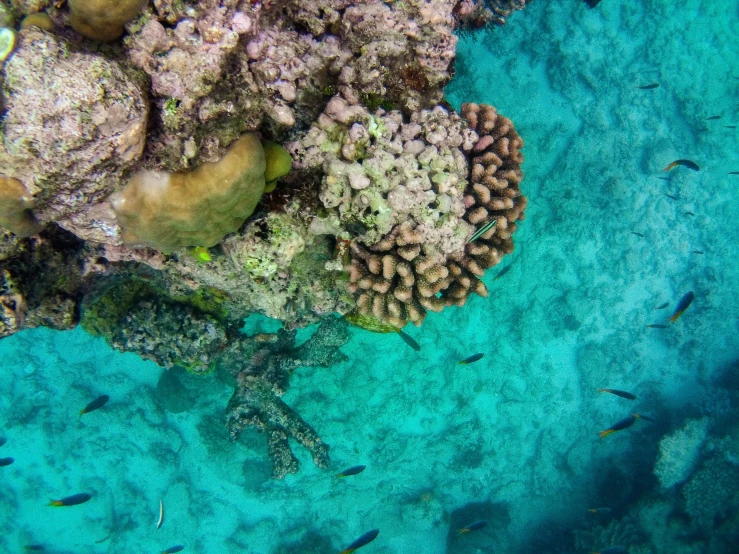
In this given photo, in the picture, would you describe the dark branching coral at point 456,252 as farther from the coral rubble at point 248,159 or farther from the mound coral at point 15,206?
the mound coral at point 15,206

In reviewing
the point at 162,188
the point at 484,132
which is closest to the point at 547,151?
the point at 484,132

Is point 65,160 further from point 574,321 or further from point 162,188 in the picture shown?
point 574,321

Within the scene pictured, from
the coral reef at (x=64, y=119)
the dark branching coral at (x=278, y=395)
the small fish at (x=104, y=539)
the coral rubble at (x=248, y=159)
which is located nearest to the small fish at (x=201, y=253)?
the coral rubble at (x=248, y=159)

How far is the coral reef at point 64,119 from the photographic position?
2.21 m

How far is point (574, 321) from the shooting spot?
11609 mm

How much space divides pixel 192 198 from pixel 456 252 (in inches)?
101

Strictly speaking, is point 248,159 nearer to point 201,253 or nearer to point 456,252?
point 201,253

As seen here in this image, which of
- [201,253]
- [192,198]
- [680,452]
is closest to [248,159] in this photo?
[192,198]

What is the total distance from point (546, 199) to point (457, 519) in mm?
9476

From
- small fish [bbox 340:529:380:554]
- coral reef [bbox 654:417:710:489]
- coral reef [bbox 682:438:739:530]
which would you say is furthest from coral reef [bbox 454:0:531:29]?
coral reef [bbox 682:438:739:530]

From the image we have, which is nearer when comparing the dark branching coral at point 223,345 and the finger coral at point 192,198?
the finger coral at point 192,198

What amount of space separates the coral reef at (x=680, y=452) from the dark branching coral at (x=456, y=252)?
1037 centimetres

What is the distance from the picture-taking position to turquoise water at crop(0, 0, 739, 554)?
421 inches

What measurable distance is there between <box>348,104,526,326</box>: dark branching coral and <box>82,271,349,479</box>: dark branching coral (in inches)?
116
